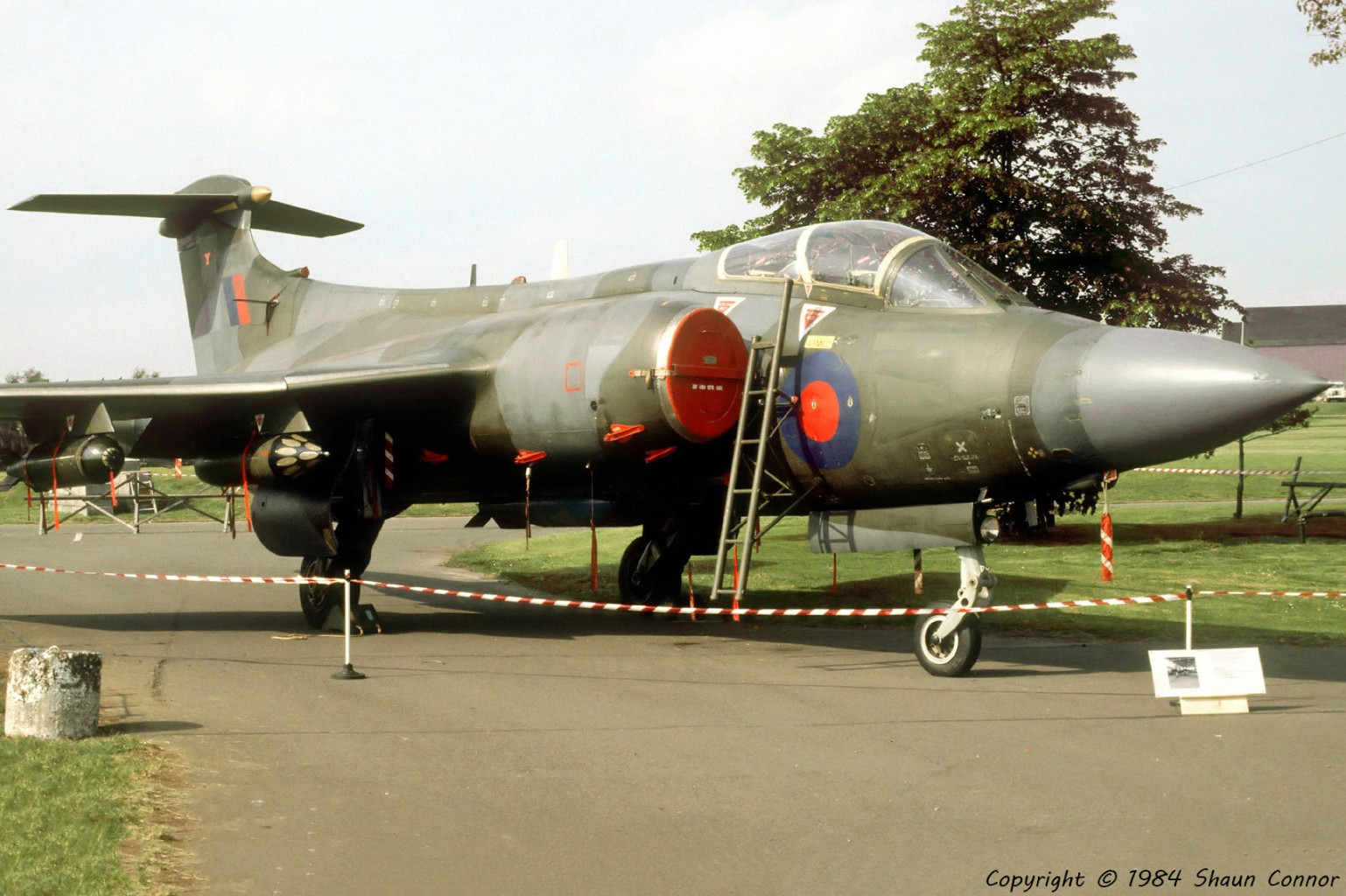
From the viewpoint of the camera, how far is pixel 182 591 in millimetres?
16938

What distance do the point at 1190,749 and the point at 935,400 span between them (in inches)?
127

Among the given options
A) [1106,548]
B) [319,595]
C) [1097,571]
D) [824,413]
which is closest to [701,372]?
[824,413]

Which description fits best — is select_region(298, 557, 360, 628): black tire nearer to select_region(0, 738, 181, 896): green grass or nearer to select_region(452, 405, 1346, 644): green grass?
select_region(452, 405, 1346, 644): green grass

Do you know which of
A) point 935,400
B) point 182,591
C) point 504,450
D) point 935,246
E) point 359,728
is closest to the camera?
point 359,728

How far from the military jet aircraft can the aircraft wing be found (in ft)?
0.10

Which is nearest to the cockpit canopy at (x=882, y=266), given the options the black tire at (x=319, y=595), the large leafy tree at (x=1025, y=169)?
the black tire at (x=319, y=595)

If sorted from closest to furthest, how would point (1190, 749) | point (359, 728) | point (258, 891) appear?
point (258, 891)
point (1190, 749)
point (359, 728)

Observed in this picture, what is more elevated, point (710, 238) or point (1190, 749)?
point (710, 238)

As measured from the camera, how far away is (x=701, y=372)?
10625mm

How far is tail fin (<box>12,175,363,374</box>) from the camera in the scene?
1788 cm

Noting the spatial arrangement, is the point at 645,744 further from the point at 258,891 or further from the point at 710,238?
the point at 710,238

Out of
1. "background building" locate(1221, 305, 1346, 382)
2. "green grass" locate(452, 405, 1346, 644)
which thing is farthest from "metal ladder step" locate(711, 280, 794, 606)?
"background building" locate(1221, 305, 1346, 382)

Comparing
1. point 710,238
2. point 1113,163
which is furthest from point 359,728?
point 1113,163

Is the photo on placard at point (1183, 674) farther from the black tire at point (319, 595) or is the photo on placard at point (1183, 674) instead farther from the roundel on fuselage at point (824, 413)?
the black tire at point (319, 595)
